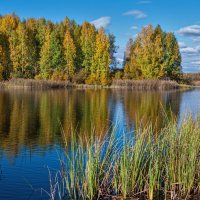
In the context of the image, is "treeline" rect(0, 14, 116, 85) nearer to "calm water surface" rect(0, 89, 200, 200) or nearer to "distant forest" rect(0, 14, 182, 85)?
"distant forest" rect(0, 14, 182, 85)

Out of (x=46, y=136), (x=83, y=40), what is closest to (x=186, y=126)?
(x=46, y=136)

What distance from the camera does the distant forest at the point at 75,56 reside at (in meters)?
66.8

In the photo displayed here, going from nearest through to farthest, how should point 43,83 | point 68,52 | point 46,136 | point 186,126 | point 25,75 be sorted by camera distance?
point 186,126, point 46,136, point 43,83, point 25,75, point 68,52

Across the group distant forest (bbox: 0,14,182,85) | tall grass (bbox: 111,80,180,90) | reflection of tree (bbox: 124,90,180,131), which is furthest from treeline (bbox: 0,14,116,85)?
reflection of tree (bbox: 124,90,180,131)

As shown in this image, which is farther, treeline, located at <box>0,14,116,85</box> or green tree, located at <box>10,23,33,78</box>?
treeline, located at <box>0,14,116,85</box>

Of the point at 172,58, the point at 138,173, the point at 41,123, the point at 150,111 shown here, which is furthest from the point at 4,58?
the point at 138,173

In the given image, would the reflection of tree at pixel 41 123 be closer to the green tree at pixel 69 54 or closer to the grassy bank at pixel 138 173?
the grassy bank at pixel 138 173

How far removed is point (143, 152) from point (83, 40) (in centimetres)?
6813

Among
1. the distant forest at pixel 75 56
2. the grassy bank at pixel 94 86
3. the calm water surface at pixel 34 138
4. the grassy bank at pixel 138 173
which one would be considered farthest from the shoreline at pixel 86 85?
the grassy bank at pixel 138 173

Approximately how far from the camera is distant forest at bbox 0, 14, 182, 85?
66.8 m

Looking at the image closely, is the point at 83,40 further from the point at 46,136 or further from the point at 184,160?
the point at 184,160

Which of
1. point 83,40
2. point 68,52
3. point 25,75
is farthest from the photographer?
point 83,40

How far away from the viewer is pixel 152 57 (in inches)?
2726

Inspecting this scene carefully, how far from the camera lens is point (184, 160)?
8.51 metres
